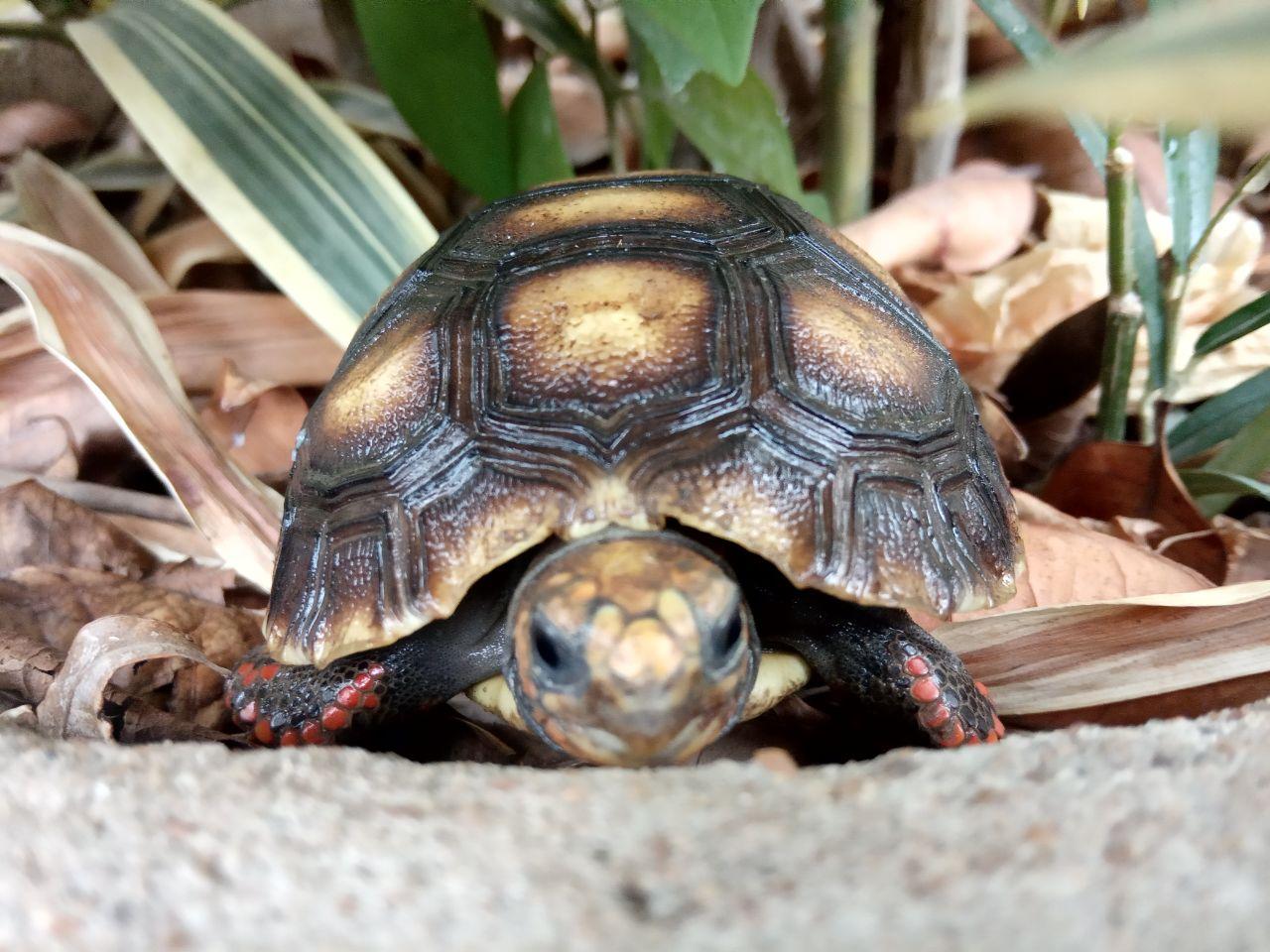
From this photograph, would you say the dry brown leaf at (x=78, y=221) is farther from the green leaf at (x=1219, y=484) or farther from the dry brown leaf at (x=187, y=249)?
the green leaf at (x=1219, y=484)

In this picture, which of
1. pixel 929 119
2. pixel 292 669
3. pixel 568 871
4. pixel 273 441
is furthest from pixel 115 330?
pixel 929 119

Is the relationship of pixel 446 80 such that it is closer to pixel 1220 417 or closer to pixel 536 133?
pixel 536 133

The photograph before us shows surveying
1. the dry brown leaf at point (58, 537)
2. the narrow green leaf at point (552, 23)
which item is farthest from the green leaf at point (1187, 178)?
the dry brown leaf at point (58, 537)

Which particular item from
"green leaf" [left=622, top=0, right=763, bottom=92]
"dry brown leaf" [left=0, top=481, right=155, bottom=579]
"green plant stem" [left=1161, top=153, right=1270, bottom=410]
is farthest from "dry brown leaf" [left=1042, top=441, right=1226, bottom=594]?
"dry brown leaf" [left=0, top=481, right=155, bottom=579]

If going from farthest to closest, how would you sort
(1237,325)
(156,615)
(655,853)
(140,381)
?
(140,381)
(1237,325)
(156,615)
(655,853)

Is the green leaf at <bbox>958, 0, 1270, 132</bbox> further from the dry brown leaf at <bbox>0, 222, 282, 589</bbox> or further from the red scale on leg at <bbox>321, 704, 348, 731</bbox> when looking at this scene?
the dry brown leaf at <bbox>0, 222, 282, 589</bbox>

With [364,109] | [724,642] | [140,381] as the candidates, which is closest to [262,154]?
[364,109]

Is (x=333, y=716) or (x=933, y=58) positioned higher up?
(x=933, y=58)

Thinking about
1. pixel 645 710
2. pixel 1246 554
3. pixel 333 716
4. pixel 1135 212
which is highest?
pixel 1135 212
